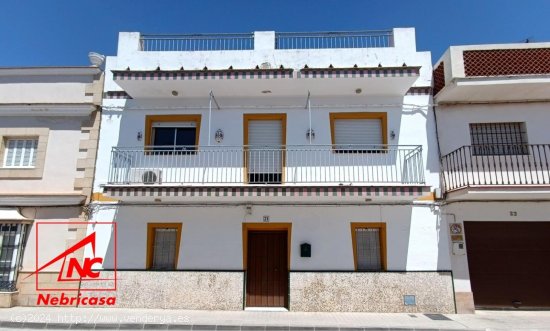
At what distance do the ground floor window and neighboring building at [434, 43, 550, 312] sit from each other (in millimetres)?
13028

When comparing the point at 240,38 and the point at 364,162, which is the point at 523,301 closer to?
the point at 364,162

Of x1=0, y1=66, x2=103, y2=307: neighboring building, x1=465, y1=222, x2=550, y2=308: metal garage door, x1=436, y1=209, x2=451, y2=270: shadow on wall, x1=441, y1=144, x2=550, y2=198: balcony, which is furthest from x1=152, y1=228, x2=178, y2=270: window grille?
x1=465, y1=222, x2=550, y2=308: metal garage door

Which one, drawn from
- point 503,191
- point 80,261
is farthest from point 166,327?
point 503,191

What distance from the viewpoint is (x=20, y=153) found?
1170 cm

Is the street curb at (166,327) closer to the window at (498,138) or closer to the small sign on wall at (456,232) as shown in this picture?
the small sign on wall at (456,232)

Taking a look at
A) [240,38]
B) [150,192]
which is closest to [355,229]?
[150,192]

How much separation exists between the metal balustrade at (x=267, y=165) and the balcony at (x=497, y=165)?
1148 millimetres

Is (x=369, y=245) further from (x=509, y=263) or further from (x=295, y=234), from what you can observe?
(x=509, y=263)

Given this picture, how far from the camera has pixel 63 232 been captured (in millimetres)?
10867

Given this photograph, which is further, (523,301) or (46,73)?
(46,73)

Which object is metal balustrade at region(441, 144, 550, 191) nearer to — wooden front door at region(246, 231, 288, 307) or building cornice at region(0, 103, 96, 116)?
wooden front door at region(246, 231, 288, 307)

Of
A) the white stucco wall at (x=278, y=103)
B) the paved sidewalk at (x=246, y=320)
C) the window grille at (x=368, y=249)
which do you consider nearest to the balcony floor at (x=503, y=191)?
the white stucco wall at (x=278, y=103)

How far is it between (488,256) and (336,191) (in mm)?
5445

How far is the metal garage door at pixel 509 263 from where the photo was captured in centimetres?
1064
